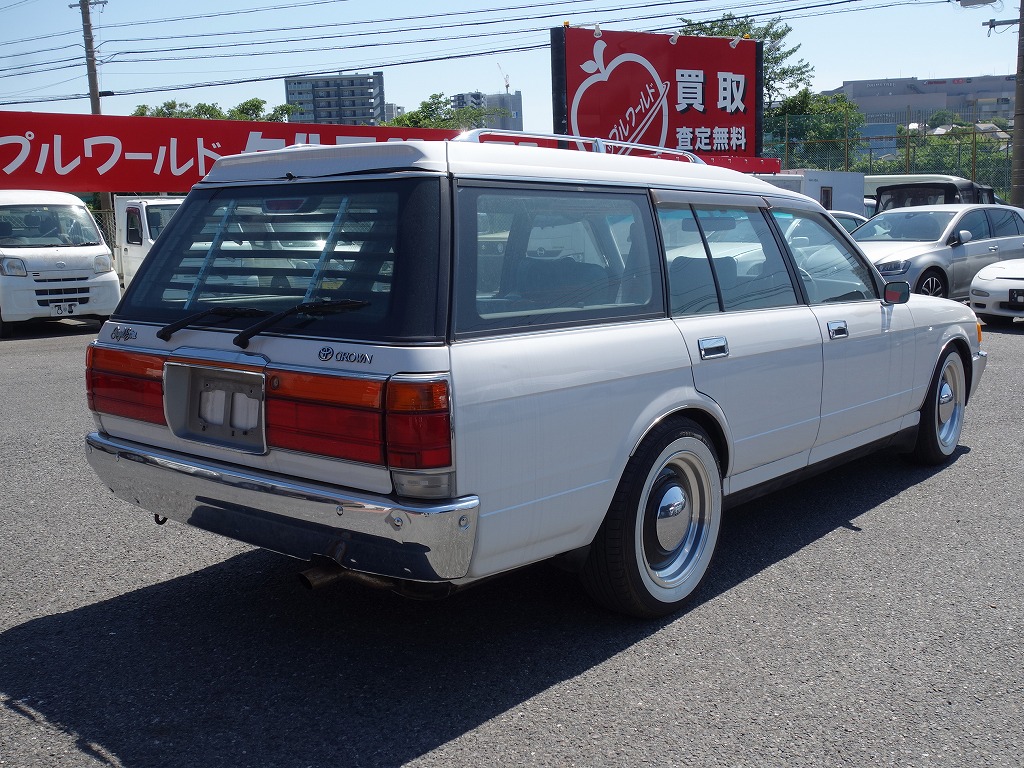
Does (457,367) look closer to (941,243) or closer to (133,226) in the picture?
(941,243)

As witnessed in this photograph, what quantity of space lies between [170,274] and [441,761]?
6.90 ft

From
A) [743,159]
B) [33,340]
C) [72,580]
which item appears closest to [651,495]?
[72,580]

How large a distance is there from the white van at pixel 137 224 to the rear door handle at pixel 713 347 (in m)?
13.9

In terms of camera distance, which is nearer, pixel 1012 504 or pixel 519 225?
pixel 519 225

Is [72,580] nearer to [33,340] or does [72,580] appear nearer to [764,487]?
[764,487]

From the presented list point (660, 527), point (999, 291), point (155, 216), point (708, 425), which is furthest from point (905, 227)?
point (155, 216)

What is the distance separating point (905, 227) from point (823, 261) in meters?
9.98

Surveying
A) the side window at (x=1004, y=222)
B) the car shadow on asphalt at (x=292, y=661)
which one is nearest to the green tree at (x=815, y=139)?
the side window at (x=1004, y=222)

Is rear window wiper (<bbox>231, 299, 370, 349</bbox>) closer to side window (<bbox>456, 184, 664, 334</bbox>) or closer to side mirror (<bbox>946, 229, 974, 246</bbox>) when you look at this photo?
side window (<bbox>456, 184, 664, 334</bbox>)

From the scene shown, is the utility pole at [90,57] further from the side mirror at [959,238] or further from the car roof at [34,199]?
the side mirror at [959,238]

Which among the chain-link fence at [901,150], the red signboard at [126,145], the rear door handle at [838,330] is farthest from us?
the chain-link fence at [901,150]

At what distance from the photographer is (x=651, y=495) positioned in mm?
3738

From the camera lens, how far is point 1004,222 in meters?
14.5

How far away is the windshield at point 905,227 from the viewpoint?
13.6m
